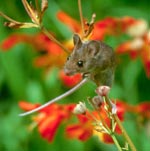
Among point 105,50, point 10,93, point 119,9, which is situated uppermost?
point 105,50

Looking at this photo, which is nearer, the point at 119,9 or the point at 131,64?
the point at 131,64

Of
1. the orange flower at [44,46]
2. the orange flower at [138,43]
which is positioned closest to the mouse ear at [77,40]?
the orange flower at [138,43]

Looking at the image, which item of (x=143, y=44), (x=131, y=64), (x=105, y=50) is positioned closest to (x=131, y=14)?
(x=131, y=64)

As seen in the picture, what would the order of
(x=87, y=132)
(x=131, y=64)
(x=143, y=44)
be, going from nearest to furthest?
(x=87, y=132), (x=143, y=44), (x=131, y=64)

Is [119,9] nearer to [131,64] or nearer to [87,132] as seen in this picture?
[131,64]

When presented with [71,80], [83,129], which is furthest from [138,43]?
[83,129]

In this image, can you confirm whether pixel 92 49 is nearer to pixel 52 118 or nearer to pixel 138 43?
pixel 52 118

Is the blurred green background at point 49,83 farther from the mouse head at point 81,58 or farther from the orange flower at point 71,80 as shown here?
the mouse head at point 81,58

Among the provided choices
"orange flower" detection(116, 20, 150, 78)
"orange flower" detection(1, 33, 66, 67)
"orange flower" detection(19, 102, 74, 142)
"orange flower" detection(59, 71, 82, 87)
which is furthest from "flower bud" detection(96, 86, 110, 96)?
"orange flower" detection(1, 33, 66, 67)

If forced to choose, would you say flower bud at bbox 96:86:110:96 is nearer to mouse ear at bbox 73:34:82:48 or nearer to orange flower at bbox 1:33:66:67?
mouse ear at bbox 73:34:82:48
